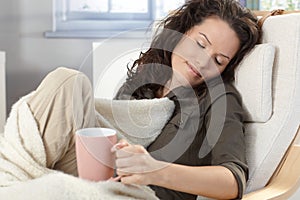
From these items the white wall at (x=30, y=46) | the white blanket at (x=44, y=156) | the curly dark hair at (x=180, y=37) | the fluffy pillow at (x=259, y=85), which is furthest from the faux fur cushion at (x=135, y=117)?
the white wall at (x=30, y=46)

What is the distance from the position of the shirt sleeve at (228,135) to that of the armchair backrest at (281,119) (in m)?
0.08

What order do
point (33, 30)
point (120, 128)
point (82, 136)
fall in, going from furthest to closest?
point (33, 30), point (120, 128), point (82, 136)

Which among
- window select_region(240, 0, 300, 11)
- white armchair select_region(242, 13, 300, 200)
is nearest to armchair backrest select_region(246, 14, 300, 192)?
white armchair select_region(242, 13, 300, 200)

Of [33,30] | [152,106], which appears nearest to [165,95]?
[152,106]

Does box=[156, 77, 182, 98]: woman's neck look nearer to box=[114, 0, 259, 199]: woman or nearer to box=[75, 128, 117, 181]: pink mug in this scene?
box=[114, 0, 259, 199]: woman

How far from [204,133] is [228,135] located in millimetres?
102

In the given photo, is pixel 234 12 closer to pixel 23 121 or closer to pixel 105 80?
pixel 105 80

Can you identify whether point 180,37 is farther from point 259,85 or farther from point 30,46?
point 30,46

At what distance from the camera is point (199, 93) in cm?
137

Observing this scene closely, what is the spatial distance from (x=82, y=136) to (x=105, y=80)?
0.24 metres

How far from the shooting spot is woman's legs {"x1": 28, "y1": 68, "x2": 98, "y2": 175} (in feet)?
3.60

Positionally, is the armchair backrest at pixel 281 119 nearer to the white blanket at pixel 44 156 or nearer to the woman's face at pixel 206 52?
the woman's face at pixel 206 52

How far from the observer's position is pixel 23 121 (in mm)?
1119

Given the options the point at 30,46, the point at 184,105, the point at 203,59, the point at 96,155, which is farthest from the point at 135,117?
the point at 30,46
